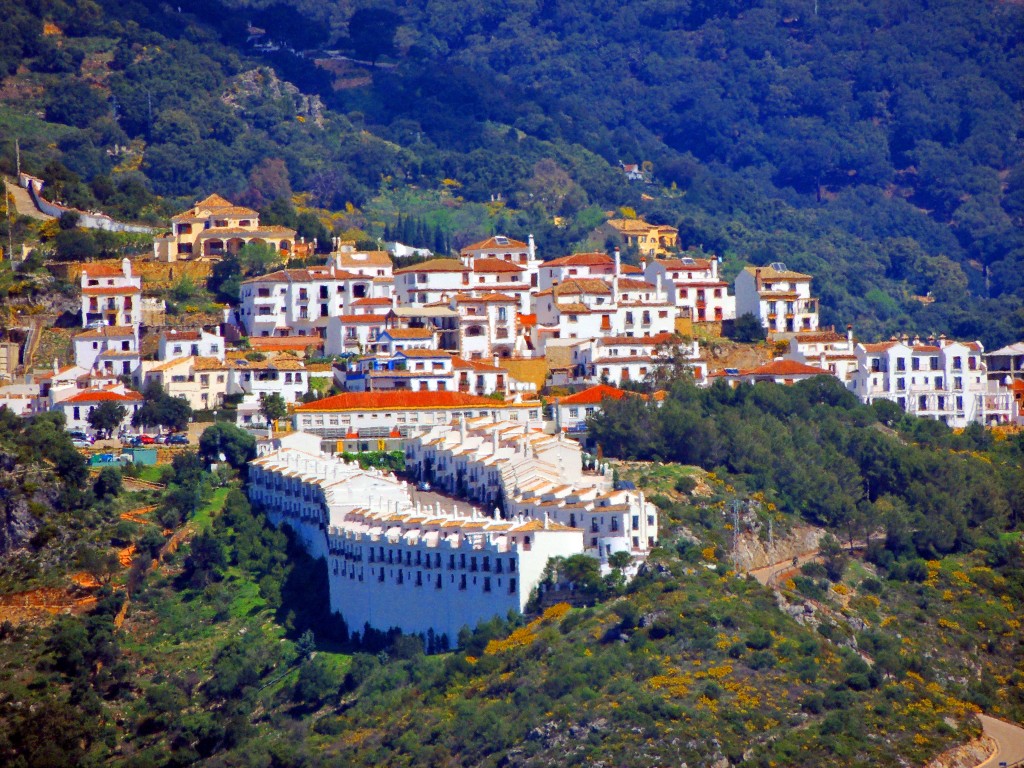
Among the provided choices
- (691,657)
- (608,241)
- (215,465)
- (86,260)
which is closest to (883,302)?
(608,241)

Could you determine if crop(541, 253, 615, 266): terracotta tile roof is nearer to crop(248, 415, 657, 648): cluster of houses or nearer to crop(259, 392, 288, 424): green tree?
crop(259, 392, 288, 424): green tree

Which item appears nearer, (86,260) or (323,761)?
(323,761)

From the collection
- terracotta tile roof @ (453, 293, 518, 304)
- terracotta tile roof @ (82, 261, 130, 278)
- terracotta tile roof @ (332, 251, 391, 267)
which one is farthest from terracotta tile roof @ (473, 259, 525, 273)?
terracotta tile roof @ (82, 261, 130, 278)

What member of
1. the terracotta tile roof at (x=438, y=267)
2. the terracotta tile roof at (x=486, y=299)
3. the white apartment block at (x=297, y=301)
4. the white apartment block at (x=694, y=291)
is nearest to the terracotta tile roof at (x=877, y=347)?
the white apartment block at (x=694, y=291)

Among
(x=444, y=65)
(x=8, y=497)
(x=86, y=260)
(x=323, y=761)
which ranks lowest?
(x=323, y=761)

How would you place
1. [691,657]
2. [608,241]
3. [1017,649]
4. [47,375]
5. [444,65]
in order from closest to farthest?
[691,657] → [1017,649] → [47,375] → [608,241] → [444,65]

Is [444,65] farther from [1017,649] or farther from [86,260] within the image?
[1017,649]

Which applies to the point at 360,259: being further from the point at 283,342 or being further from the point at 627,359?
the point at 627,359

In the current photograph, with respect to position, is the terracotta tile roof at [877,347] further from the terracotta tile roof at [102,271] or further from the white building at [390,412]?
the terracotta tile roof at [102,271]

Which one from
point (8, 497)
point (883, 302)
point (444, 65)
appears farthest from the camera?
point (444, 65)
